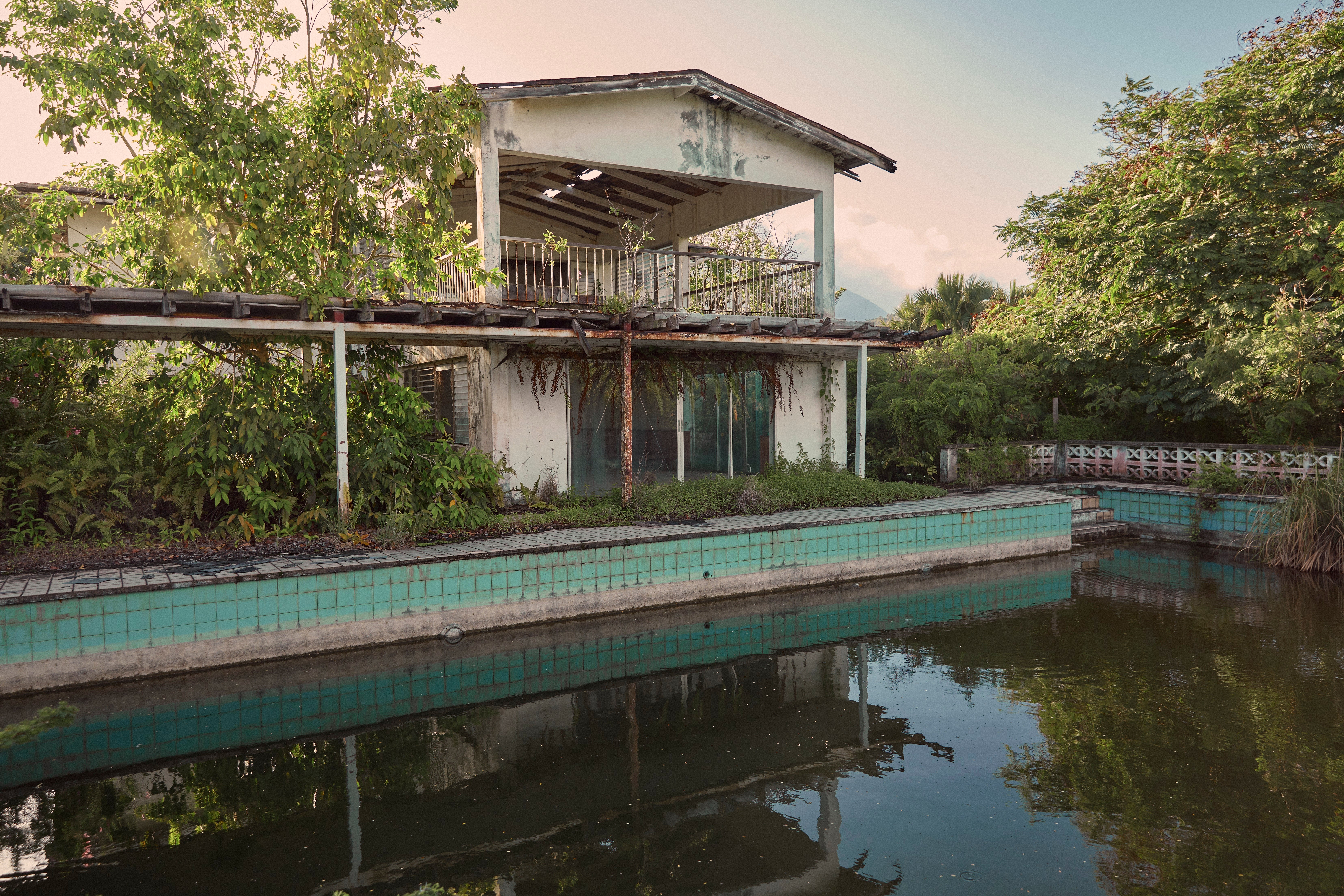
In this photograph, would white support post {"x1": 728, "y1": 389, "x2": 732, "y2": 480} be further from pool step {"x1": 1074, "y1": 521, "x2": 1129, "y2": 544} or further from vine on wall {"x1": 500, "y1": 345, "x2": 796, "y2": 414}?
pool step {"x1": 1074, "y1": 521, "x2": 1129, "y2": 544}

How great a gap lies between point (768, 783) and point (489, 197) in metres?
8.60

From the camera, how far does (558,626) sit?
855 cm

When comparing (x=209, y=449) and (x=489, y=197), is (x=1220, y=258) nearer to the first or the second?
(x=489, y=197)

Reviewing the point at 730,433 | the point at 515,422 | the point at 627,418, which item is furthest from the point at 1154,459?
the point at 515,422

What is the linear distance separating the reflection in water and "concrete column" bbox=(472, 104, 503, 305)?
17.8 ft

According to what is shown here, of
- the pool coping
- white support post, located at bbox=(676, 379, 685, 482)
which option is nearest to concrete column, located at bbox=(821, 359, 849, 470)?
the pool coping

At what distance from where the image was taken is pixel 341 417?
910 centimetres

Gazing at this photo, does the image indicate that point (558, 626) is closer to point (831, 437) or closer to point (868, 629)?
point (868, 629)

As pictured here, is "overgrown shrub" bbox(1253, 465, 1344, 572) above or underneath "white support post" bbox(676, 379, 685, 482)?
underneath

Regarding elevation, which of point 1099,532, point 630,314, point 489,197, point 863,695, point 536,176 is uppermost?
point 536,176

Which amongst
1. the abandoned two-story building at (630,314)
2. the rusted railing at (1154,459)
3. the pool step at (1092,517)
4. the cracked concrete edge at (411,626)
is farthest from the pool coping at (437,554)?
the rusted railing at (1154,459)

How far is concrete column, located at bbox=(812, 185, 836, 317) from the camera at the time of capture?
1350 centimetres

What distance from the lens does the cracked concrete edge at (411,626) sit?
261 inches

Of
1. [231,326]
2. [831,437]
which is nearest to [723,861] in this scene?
[231,326]
